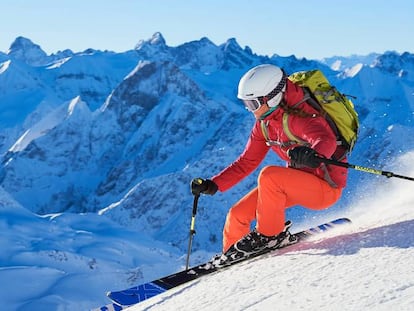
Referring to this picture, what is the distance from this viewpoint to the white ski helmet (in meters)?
5.12

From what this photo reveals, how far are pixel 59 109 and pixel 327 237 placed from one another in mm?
202467

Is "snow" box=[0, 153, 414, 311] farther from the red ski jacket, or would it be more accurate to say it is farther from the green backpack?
the green backpack

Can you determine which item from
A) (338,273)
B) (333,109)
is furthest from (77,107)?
(338,273)

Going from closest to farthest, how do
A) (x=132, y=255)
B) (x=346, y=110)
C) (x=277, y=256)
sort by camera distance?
(x=277, y=256) < (x=346, y=110) < (x=132, y=255)

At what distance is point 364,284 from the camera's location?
11.2 feet

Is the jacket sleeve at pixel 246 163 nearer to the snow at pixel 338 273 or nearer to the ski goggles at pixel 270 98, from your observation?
the ski goggles at pixel 270 98

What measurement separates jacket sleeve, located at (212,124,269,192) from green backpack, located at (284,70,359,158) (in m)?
0.75

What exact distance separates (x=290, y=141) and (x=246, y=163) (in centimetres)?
88

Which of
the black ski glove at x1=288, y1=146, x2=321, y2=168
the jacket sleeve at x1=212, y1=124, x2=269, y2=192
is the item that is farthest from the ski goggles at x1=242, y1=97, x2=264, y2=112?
the black ski glove at x1=288, y1=146, x2=321, y2=168

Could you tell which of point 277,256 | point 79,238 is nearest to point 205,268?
point 277,256

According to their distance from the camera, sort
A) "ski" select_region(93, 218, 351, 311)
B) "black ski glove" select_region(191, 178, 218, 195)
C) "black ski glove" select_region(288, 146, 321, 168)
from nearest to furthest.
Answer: "black ski glove" select_region(288, 146, 321, 168) < "ski" select_region(93, 218, 351, 311) < "black ski glove" select_region(191, 178, 218, 195)

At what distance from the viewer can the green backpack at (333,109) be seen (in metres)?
5.04

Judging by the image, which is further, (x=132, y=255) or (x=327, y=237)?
(x=132, y=255)

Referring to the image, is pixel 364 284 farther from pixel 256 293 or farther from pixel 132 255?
pixel 132 255
